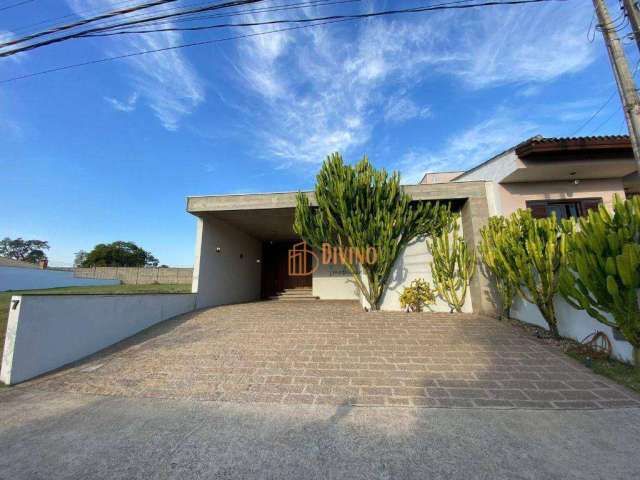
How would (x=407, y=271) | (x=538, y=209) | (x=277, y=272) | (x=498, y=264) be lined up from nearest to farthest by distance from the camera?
(x=498, y=264) < (x=538, y=209) < (x=407, y=271) < (x=277, y=272)

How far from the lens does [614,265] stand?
319 cm

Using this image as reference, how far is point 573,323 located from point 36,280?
113ft

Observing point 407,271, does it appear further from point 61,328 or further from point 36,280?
point 36,280

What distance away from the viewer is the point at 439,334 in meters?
5.18

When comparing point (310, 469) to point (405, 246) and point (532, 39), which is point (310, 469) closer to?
point (405, 246)

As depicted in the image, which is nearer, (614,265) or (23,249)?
(614,265)

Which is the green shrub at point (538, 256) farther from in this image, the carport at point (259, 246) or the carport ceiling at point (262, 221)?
the carport ceiling at point (262, 221)

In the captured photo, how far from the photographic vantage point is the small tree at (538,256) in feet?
15.1

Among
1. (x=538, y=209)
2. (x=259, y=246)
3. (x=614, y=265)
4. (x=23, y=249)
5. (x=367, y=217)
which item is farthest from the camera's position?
(x=23, y=249)

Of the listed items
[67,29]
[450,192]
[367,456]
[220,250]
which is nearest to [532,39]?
[450,192]

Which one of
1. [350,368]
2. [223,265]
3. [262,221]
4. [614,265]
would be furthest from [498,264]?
[223,265]

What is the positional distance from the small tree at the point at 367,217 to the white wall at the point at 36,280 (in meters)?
23.0

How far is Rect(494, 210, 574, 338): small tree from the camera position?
15.1 ft

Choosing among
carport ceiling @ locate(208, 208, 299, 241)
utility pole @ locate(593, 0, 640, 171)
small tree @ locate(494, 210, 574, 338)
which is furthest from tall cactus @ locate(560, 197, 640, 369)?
carport ceiling @ locate(208, 208, 299, 241)
